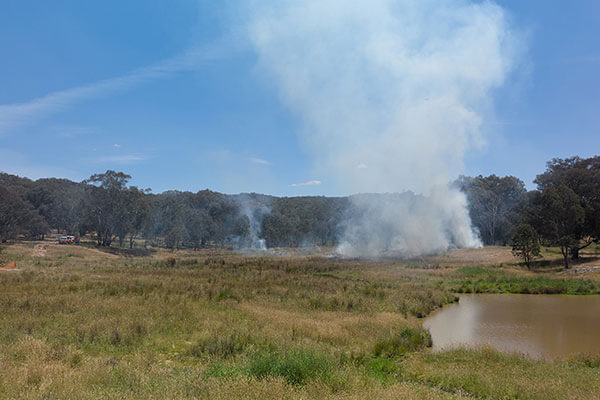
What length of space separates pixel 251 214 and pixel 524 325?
103750mm

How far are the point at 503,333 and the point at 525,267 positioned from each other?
28.3 meters

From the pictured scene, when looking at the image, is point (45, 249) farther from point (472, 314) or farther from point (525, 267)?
point (525, 267)

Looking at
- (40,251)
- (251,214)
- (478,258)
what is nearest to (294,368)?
(478,258)

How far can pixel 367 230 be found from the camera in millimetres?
89500

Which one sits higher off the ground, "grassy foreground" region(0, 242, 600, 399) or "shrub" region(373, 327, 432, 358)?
"grassy foreground" region(0, 242, 600, 399)

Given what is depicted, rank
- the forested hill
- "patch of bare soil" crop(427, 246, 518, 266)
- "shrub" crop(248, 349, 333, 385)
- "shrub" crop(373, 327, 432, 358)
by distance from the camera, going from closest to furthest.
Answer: "shrub" crop(248, 349, 333, 385)
"shrub" crop(373, 327, 432, 358)
"patch of bare soil" crop(427, 246, 518, 266)
the forested hill

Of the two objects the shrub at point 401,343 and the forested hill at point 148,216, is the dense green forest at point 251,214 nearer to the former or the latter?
the forested hill at point 148,216

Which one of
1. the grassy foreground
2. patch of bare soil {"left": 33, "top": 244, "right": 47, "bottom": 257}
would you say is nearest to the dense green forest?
patch of bare soil {"left": 33, "top": 244, "right": 47, "bottom": 257}

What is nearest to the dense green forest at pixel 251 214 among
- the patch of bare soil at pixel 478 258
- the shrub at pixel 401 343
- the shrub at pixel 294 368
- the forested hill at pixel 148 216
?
the forested hill at pixel 148 216

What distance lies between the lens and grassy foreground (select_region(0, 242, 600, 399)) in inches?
262

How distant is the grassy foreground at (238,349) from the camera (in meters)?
6.65

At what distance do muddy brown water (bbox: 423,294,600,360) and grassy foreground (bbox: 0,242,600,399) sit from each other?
136 centimetres

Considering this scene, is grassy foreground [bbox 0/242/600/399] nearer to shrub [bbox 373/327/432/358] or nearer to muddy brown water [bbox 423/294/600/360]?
shrub [bbox 373/327/432/358]

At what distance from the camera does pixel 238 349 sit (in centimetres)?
1095
